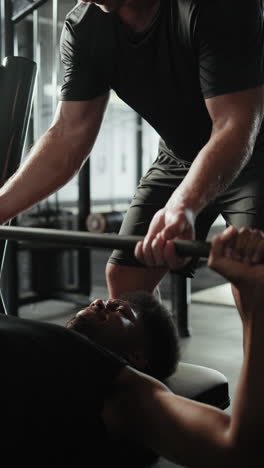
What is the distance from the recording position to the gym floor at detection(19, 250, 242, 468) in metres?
3.04

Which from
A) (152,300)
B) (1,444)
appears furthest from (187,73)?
(1,444)

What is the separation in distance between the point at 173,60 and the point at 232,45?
23 centimetres

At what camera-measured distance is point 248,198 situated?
1.67 meters

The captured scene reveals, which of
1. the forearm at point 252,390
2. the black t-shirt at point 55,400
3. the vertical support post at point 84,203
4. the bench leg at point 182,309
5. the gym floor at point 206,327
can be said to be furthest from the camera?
the vertical support post at point 84,203

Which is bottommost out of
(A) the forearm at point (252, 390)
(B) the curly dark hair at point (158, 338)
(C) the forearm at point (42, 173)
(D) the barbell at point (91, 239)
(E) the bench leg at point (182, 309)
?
(E) the bench leg at point (182, 309)

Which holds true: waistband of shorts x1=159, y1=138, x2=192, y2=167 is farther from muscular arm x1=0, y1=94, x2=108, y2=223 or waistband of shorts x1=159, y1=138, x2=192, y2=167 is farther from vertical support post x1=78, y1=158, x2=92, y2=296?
vertical support post x1=78, y1=158, x2=92, y2=296

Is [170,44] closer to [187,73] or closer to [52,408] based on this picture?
[187,73]

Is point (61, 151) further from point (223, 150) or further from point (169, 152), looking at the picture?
point (223, 150)

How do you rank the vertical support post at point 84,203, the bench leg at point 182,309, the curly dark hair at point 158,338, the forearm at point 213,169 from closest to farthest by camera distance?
the forearm at point 213,169
the curly dark hair at point 158,338
the bench leg at point 182,309
the vertical support post at point 84,203

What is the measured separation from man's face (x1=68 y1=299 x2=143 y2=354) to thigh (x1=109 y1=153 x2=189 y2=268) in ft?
1.17

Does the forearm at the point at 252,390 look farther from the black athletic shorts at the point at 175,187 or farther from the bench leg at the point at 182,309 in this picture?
the bench leg at the point at 182,309

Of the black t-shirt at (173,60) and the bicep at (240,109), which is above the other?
the black t-shirt at (173,60)

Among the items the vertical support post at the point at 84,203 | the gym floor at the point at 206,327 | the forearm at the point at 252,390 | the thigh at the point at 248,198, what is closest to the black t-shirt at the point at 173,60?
the thigh at the point at 248,198

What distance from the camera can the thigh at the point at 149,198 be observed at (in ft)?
5.81
